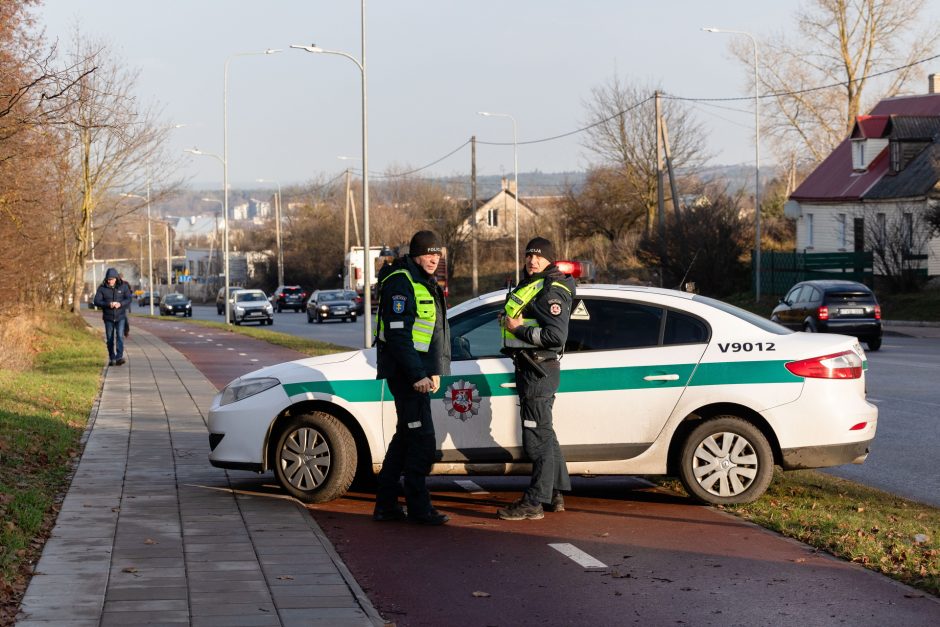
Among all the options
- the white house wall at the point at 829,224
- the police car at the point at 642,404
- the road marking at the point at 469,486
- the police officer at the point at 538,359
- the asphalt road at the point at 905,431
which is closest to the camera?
the police officer at the point at 538,359

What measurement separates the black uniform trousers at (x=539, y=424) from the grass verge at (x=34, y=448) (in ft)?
10.1

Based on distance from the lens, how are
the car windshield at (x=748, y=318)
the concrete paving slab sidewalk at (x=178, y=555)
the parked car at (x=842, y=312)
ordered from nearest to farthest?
1. the concrete paving slab sidewalk at (x=178, y=555)
2. the car windshield at (x=748, y=318)
3. the parked car at (x=842, y=312)

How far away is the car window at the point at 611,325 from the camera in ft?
29.2

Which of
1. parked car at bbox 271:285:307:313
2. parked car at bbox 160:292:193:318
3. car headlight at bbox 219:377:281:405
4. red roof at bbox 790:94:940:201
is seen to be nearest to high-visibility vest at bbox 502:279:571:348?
car headlight at bbox 219:377:281:405

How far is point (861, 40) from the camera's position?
60219 mm

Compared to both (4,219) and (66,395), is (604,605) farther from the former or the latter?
(4,219)

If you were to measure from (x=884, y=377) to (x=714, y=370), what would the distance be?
11.8 meters

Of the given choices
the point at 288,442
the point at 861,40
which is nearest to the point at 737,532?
the point at 288,442

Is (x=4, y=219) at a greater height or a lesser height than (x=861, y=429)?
greater

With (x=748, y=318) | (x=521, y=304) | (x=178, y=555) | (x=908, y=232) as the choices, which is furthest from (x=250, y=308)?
(x=178, y=555)

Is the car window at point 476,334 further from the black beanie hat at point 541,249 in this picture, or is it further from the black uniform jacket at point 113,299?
the black uniform jacket at point 113,299

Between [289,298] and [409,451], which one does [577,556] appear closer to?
[409,451]

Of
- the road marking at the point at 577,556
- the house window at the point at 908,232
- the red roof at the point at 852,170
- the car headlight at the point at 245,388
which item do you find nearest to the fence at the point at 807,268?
the house window at the point at 908,232

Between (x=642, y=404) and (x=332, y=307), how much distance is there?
4570 cm
